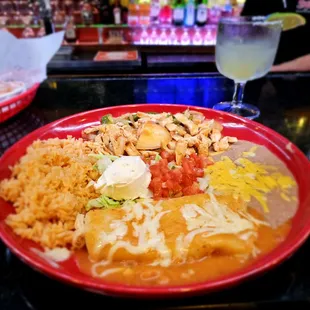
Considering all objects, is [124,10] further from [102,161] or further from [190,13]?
[102,161]

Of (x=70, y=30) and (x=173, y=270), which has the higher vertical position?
(x=173, y=270)

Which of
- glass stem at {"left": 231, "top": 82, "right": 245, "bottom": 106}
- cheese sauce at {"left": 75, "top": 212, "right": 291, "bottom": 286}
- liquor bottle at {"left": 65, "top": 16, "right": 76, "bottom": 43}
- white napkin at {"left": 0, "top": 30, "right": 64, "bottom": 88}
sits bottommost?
liquor bottle at {"left": 65, "top": 16, "right": 76, "bottom": 43}

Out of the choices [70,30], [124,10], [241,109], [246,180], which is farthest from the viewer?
[124,10]

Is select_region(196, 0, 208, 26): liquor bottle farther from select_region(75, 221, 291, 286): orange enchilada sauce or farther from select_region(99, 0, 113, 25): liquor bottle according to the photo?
select_region(75, 221, 291, 286): orange enchilada sauce

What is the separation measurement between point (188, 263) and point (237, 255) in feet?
0.46

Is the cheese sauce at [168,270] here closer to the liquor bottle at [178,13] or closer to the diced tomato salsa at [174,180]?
the diced tomato salsa at [174,180]

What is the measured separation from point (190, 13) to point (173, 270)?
14.1ft

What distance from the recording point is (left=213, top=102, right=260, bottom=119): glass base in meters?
1.82

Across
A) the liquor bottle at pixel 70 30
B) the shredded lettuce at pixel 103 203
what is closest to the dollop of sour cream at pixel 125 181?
the shredded lettuce at pixel 103 203

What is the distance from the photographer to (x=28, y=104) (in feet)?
6.06

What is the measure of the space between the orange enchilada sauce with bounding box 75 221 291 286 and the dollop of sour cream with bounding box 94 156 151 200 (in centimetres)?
27

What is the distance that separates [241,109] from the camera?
187 cm

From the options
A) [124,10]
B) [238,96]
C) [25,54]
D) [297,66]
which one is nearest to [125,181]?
[238,96]

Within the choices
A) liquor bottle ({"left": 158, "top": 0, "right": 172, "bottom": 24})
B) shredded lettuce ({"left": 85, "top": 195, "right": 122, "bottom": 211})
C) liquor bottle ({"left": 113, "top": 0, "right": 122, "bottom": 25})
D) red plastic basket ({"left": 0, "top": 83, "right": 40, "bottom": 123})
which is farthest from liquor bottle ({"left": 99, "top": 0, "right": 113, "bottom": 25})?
shredded lettuce ({"left": 85, "top": 195, "right": 122, "bottom": 211})
